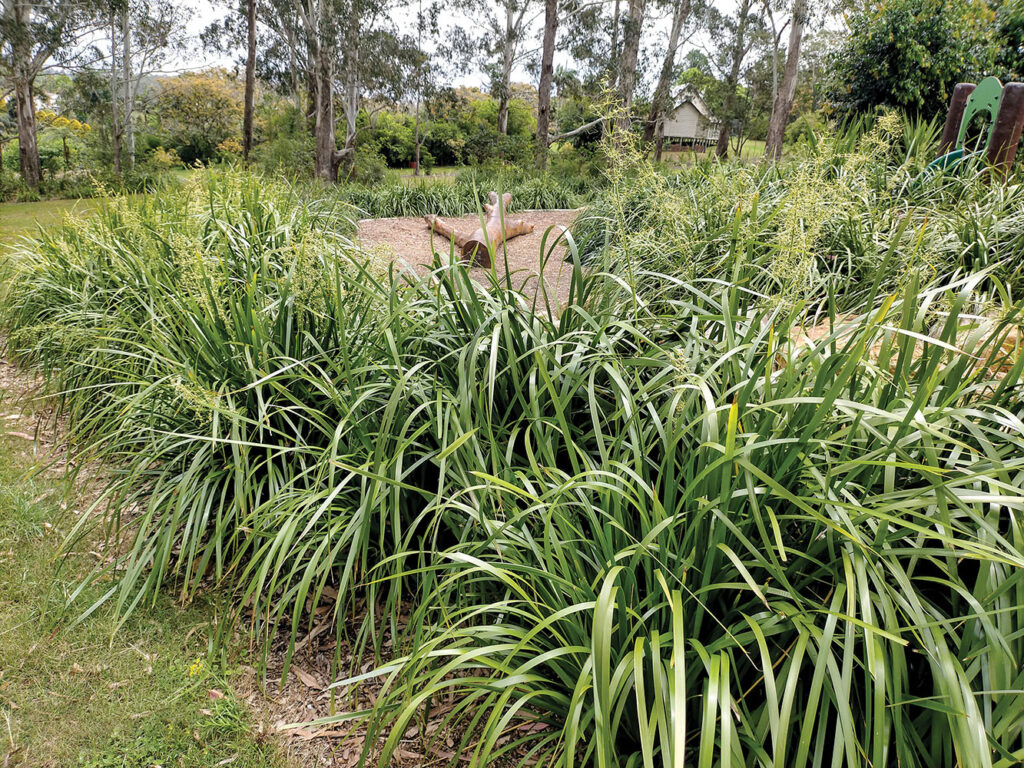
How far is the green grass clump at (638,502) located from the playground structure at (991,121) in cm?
128

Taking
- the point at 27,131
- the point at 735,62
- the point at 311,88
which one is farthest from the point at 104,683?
the point at 735,62

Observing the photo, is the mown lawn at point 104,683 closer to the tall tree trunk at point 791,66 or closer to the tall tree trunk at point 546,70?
the tall tree trunk at point 546,70

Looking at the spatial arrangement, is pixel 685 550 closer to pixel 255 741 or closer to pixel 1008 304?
pixel 1008 304

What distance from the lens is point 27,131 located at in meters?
13.1

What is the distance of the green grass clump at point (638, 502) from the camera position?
1104mm

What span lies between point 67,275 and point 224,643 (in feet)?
10.6

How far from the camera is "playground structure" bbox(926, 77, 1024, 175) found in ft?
12.1

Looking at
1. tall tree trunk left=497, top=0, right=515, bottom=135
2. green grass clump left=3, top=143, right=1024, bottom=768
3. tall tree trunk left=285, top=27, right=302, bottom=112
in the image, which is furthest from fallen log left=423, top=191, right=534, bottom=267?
tall tree trunk left=497, top=0, right=515, bottom=135

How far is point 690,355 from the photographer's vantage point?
187cm

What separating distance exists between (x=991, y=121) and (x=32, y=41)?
54.1ft

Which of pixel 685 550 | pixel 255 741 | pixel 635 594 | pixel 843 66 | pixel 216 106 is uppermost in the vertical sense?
pixel 216 106

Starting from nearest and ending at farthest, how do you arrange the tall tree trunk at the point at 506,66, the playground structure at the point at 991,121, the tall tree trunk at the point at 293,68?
the playground structure at the point at 991,121
the tall tree trunk at the point at 293,68
the tall tree trunk at the point at 506,66

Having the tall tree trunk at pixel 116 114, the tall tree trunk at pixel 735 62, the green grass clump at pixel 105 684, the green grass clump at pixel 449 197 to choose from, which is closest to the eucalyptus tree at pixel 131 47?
the tall tree trunk at pixel 116 114

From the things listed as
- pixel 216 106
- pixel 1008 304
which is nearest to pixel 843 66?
pixel 1008 304
